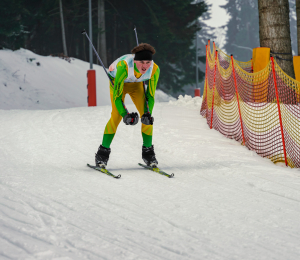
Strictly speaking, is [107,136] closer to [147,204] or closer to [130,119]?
[130,119]

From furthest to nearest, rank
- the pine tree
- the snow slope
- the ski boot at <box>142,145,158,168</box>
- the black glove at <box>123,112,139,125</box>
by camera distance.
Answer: the pine tree < the snow slope < the ski boot at <box>142,145,158,168</box> < the black glove at <box>123,112,139,125</box>

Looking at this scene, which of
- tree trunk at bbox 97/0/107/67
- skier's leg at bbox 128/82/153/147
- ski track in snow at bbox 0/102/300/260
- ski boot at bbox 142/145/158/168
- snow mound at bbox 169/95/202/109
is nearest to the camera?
Result: ski track in snow at bbox 0/102/300/260

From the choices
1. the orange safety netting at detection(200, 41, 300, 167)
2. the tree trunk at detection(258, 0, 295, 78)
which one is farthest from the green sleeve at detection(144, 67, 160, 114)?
the tree trunk at detection(258, 0, 295, 78)

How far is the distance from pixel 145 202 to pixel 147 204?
77mm

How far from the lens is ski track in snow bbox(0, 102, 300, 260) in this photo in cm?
292

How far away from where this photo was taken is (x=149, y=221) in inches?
136

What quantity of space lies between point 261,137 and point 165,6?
23.1 m

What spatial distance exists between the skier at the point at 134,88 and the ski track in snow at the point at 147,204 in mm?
362

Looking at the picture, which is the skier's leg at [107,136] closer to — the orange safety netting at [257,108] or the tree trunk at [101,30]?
the orange safety netting at [257,108]

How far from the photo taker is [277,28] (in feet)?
33.0

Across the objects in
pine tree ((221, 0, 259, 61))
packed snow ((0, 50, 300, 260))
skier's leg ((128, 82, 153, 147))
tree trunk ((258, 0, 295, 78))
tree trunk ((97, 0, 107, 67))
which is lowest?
packed snow ((0, 50, 300, 260))

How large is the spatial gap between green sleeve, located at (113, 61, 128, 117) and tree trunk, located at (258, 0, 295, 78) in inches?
238

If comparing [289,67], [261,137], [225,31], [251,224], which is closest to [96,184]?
[251,224]

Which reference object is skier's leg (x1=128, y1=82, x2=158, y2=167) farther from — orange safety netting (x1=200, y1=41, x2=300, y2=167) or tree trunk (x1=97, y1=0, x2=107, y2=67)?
tree trunk (x1=97, y1=0, x2=107, y2=67)
